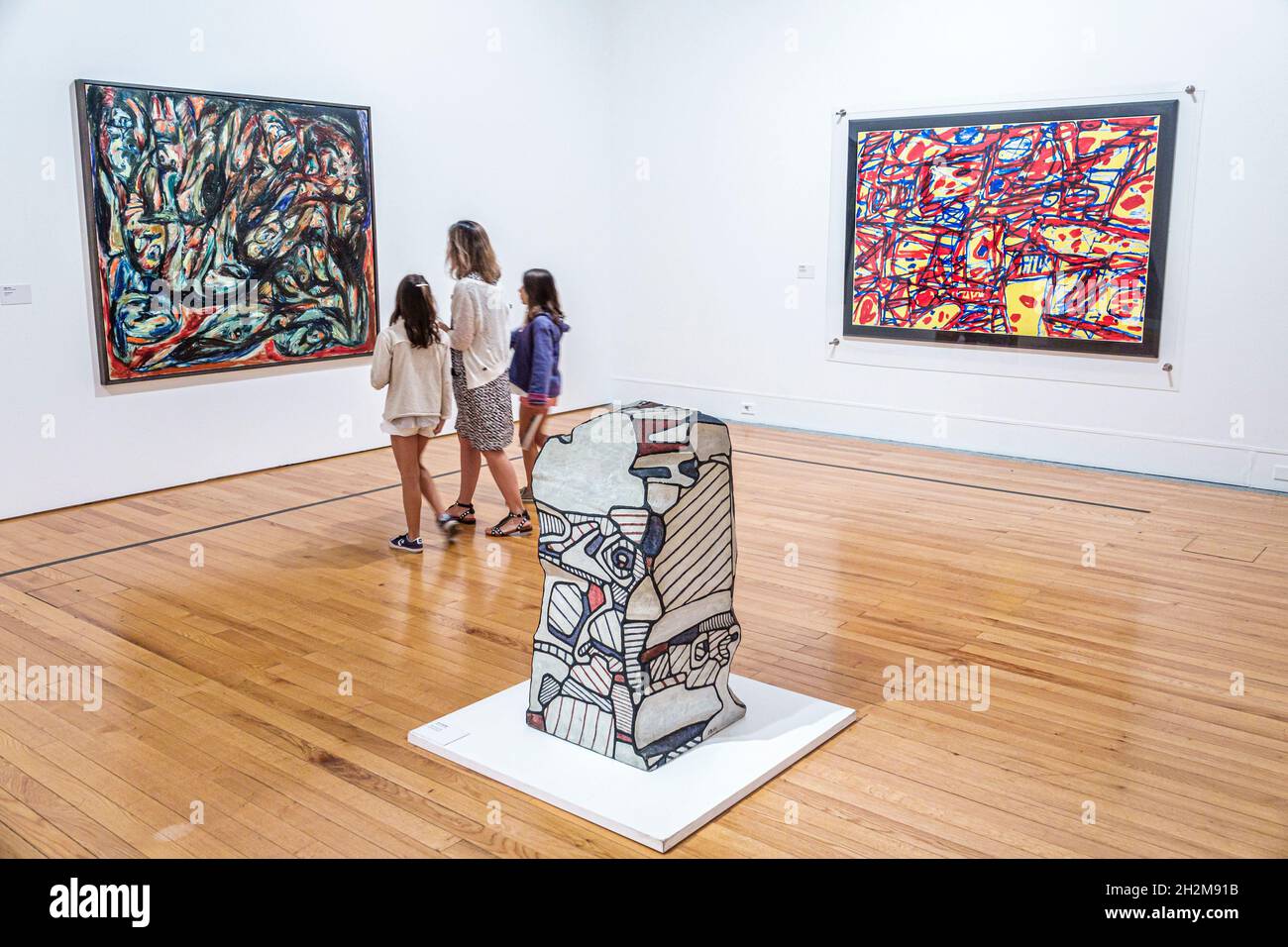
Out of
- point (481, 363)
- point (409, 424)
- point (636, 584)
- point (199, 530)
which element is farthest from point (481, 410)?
point (636, 584)

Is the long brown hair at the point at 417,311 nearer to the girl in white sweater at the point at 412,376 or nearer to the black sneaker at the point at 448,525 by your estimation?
the girl in white sweater at the point at 412,376

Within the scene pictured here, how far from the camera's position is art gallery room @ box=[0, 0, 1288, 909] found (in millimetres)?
3273

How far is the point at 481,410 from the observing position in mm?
5660

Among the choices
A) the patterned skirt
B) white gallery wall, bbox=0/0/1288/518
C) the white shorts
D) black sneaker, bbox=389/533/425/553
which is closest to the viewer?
the white shorts

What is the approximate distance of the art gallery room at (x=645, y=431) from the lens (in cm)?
327

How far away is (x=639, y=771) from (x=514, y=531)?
2703mm

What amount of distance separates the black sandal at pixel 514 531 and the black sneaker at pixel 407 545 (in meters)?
0.40

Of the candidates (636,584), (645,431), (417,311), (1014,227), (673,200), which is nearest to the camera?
(636,584)

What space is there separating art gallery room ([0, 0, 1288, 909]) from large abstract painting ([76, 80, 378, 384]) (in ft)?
0.09

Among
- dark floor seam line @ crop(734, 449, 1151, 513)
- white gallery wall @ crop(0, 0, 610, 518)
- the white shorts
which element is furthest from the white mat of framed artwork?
white gallery wall @ crop(0, 0, 610, 518)

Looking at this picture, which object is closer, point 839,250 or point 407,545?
point 407,545

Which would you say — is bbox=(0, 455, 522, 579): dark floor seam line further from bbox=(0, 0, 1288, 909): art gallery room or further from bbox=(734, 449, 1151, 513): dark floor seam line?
bbox=(734, 449, 1151, 513): dark floor seam line

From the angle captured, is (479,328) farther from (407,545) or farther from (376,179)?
(376,179)

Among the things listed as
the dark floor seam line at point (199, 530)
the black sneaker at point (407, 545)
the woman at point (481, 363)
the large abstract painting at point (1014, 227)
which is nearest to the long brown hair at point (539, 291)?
the woman at point (481, 363)
